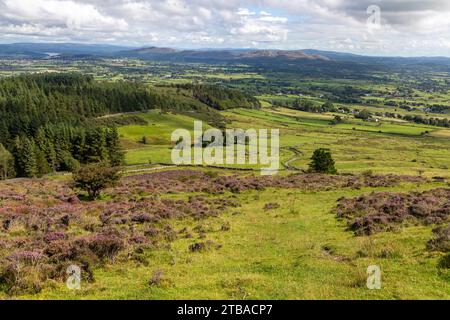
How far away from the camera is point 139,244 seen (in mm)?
20484

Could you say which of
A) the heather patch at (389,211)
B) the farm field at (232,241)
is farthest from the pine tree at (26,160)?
the heather patch at (389,211)

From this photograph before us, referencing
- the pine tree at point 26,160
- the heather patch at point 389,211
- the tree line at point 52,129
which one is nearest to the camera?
the heather patch at point 389,211

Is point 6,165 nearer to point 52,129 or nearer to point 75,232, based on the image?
point 52,129

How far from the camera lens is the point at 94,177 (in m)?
36.4

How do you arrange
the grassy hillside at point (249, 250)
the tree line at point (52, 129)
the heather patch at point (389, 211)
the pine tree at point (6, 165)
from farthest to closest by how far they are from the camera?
the tree line at point (52, 129), the pine tree at point (6, 165), the heather patch at point (389, 211), the grassy hillside at point (249, 250)

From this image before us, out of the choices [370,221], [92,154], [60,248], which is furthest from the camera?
[92,154]

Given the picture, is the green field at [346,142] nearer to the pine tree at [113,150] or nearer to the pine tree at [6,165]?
the pine tree at [113,150]

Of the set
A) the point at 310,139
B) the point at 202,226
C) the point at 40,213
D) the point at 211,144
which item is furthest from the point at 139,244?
the point at 310,139

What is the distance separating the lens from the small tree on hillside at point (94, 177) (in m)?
36.2

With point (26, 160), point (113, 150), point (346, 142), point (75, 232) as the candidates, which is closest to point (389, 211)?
point (75, 232)

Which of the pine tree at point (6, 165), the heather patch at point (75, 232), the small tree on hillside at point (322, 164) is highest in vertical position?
the heather patch at point (75, 232)

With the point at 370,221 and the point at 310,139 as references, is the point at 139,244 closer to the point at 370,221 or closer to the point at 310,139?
the point at 370,221

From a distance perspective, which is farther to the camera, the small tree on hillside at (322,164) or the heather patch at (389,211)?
the small tree on hillside at (322,164)
